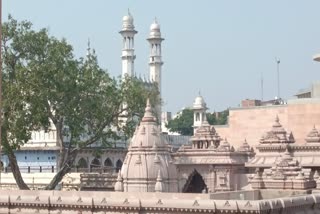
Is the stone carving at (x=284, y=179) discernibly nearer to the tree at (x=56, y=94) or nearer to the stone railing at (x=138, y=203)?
the stone railing at (x=138, y=203)

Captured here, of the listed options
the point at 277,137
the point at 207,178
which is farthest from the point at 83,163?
the point at 277,137

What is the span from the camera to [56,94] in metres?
33.8

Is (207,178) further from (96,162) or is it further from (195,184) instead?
(96,162)

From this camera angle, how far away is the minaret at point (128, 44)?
265ft

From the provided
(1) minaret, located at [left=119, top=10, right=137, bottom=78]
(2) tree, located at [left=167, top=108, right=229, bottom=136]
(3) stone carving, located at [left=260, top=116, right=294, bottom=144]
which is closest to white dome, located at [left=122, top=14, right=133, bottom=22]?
(1) minaret, located at [left=119, top=10, right=137, bottom=78]

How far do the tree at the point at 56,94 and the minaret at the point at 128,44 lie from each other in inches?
1704

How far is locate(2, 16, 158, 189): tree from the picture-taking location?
1292 inches

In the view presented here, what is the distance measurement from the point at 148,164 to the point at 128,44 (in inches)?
2194

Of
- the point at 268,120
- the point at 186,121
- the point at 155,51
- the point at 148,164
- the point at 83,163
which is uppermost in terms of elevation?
the point at 155,51

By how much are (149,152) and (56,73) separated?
343 inches

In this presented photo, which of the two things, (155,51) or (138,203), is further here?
(155,51)

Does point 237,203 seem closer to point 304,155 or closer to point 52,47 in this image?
point 304,155

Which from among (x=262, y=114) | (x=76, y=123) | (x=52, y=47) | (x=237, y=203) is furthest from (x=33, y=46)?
(x=237, y=203)

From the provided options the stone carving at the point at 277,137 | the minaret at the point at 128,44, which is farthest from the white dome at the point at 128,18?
the stone carving at the point at 277,137
